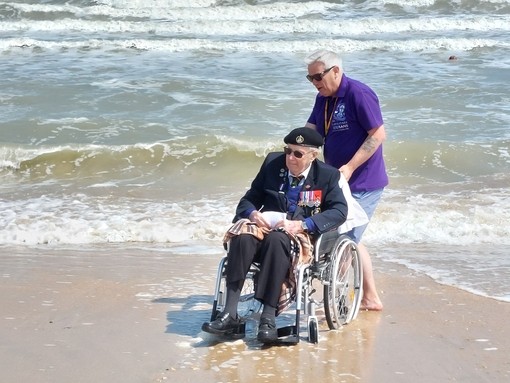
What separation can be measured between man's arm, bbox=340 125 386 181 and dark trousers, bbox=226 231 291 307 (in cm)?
64

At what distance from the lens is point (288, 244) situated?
4699 mm

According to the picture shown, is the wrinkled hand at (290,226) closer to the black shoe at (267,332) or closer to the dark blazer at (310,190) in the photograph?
the dark blazer at (310,190)

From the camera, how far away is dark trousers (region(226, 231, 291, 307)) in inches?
184

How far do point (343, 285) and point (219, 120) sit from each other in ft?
26.3

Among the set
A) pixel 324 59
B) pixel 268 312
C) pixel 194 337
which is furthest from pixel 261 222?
pixel 324 59

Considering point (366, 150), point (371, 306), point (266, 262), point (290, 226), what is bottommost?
point (371, 306)

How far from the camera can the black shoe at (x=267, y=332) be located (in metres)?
4.55

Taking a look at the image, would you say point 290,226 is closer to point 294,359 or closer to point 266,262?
point 266,262

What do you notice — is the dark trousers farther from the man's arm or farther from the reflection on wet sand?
the man's arm

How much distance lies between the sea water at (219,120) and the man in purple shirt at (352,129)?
3.99ft

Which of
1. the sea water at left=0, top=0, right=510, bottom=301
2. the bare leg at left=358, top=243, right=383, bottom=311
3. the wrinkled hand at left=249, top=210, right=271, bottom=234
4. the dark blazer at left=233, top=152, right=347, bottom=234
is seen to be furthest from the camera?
the sea water at left=0, top=0, right=510, bottom=301

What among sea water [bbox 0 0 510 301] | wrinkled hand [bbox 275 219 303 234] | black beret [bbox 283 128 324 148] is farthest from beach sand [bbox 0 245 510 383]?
black beret [bbox 283 128 324 148]

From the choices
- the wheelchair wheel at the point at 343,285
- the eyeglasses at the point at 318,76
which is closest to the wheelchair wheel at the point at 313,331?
the wheelchair wheel at the point at 343,285

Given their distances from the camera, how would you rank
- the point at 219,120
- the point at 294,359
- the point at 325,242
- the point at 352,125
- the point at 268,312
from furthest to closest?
the point at 219,120 → the point at 352,125 → the point at 325,242 → the point at 268,312 → the point at 294,359
